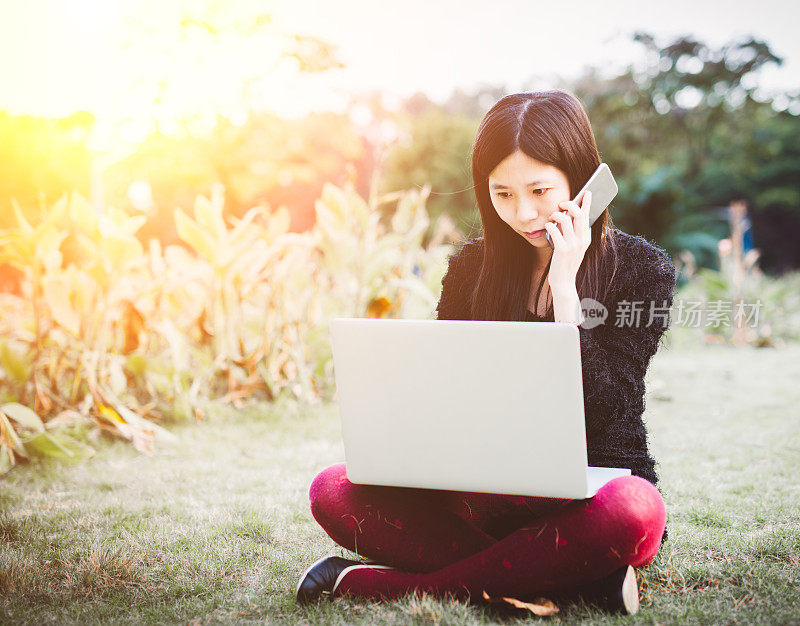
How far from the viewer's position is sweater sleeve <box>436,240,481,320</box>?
198 centimetres

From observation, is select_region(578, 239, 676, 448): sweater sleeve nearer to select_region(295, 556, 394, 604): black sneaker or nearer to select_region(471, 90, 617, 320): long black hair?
select_region(471, 90, 617, 320): long black hair

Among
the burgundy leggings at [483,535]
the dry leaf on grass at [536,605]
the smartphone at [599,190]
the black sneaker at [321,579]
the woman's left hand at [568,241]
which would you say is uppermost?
the smartphone at [599,190]

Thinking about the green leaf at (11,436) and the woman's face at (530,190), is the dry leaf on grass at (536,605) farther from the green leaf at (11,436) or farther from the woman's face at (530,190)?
the green leaf at (11,436)

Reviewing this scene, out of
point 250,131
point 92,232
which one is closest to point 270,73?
point 92,232

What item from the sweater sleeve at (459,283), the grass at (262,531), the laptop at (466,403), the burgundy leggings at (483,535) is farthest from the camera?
the sweater sleeve at (459,283)

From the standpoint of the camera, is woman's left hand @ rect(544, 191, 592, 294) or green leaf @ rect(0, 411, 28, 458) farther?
green leaf @ rect(0, 411, 28, 458)

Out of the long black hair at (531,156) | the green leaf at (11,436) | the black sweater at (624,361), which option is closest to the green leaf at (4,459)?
the green leaf at (11,436)

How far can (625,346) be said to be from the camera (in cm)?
164

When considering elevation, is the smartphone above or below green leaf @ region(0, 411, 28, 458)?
above

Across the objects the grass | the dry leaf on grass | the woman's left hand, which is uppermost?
the woman's left hand

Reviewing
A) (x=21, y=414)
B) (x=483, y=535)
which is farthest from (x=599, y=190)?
(x=21, y=414)

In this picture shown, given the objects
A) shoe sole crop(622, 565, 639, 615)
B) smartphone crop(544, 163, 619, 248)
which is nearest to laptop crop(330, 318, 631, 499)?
shoe sole crop(622, 565, 639, 615)

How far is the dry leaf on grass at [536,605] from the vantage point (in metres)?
1.47

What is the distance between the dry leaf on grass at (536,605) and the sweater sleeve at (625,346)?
350 mm
